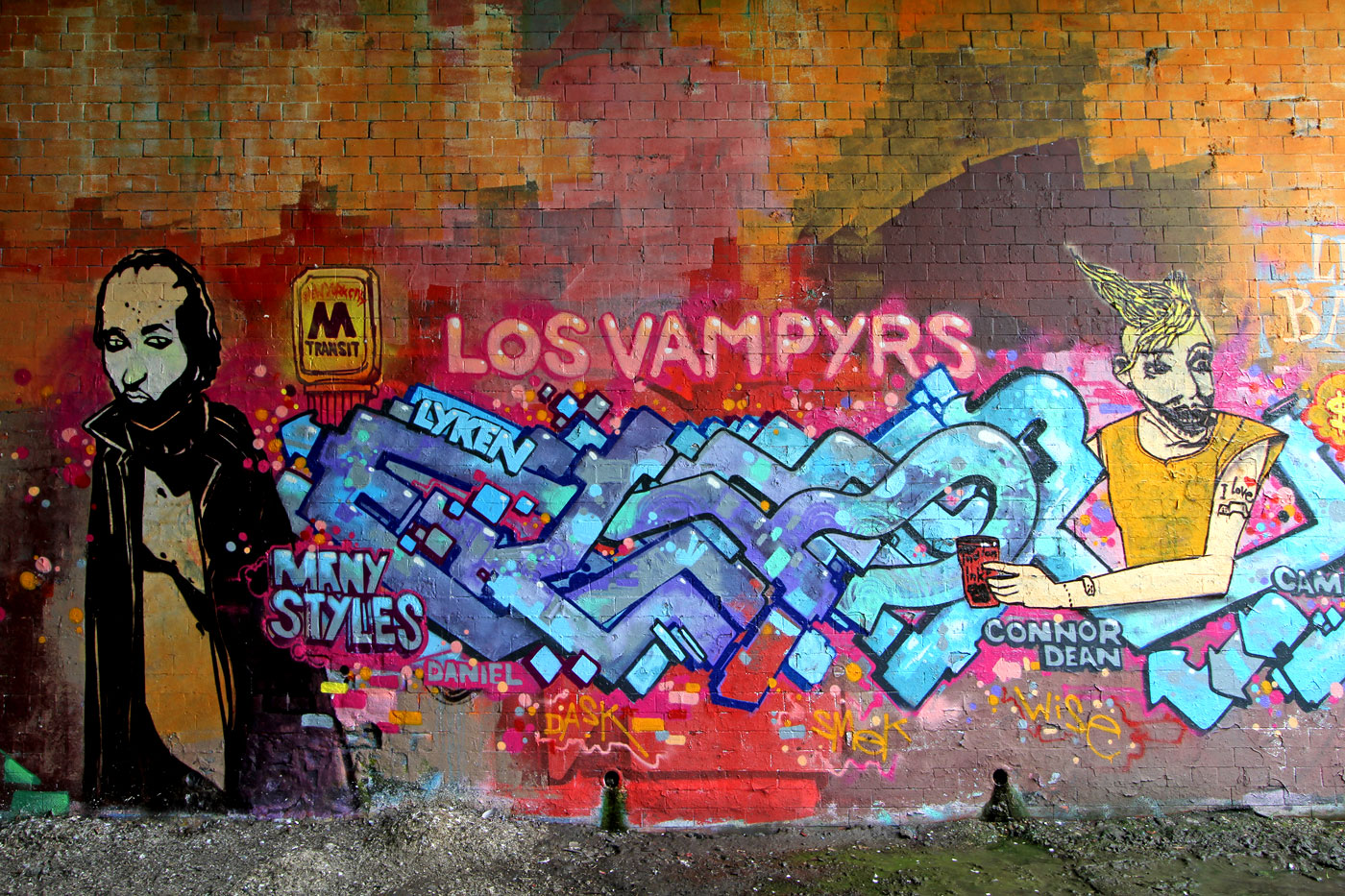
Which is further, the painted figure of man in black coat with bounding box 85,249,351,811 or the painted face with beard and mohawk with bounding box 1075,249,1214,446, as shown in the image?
the painted face with beard and mohawk with bounding box 1075,249,1214,446

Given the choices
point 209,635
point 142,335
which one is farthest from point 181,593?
point 142,335

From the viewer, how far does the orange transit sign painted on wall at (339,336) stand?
4.98 m

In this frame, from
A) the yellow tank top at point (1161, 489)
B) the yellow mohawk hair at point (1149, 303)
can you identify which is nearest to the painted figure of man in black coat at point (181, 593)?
the yellow tank top at point (1161, 489)

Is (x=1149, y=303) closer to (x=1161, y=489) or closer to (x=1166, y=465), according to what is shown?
(x=1166, y=465)

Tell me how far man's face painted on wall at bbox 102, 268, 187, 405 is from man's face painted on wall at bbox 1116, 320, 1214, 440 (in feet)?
19.2

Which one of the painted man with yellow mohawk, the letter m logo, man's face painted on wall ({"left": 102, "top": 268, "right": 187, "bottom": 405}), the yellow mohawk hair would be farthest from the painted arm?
man's face painted on wall ({"left": 102, "top": 268, "right": 187, "bottom": 405})

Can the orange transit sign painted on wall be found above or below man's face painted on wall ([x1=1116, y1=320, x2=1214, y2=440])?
above

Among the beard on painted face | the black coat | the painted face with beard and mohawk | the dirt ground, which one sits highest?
the painted face with beard and mohawk

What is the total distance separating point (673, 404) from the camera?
499 centimetres

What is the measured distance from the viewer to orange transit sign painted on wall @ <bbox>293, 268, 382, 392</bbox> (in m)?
4.98

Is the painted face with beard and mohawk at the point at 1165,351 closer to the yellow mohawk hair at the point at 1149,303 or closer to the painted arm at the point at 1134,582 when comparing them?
the yellow mohawk hair at the point at 1149,303

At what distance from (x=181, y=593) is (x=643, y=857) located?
126 inches

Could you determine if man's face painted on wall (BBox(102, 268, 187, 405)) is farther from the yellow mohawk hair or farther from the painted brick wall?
the yellow mohawk hair

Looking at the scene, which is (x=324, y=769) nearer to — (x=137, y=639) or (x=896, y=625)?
(x=137, y=639)
